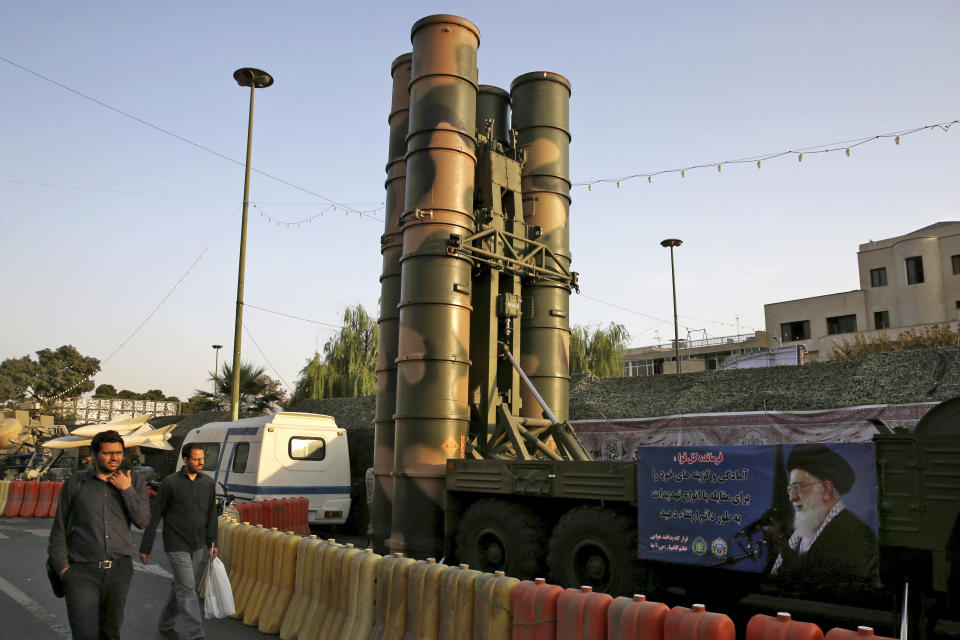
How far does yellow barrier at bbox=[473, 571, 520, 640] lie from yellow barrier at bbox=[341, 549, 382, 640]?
46.0 inches

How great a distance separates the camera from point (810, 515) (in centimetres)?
579

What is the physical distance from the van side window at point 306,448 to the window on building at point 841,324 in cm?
3938

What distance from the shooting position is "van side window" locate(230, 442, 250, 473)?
13.9 meters

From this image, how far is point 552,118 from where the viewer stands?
521 inches

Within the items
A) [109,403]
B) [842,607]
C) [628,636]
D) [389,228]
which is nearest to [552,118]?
[389,228]

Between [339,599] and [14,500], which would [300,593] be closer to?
[339,599]

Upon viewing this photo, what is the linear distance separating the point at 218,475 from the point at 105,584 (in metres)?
10.5

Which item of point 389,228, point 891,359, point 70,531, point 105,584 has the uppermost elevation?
point 389,228

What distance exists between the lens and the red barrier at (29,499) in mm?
17531

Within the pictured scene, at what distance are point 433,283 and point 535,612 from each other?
269 inches

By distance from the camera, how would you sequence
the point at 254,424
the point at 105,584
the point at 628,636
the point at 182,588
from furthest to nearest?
the point at 254,424, the point at 182,588, the point at 105,584, the point at 628,636

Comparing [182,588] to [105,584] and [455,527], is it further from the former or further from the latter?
[455,527]

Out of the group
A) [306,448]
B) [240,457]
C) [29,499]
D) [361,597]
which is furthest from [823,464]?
[29,499]

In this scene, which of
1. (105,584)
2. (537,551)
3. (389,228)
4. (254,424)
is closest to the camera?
(105,584)
